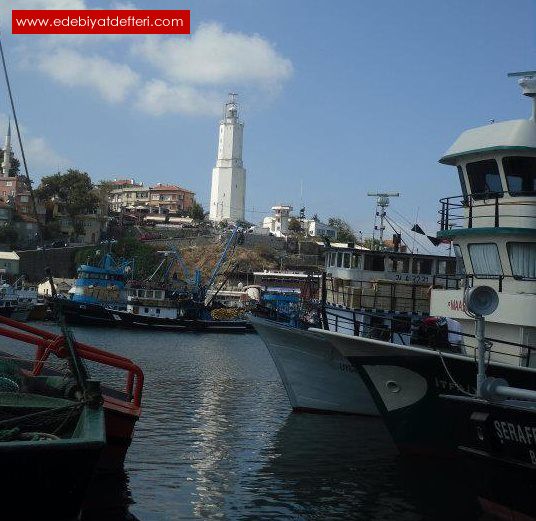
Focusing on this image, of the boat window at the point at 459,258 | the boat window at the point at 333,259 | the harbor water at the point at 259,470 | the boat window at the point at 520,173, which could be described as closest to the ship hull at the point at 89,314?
the harbor water at the point at 259,470

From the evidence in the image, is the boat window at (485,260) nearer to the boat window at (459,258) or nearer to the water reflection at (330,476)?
the boat window at (459,258)

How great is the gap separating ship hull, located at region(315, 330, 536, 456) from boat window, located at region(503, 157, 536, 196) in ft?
14.5

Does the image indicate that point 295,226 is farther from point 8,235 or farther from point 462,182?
point 462,182

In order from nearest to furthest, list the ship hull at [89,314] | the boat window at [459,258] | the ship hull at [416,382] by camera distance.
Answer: the ship hull at [416,382] < the boat window at [459,258] < the ship hull at [89,314]

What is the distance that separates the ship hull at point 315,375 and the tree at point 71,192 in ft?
271

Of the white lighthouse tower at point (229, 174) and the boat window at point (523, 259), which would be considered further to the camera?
the white lighthouse tower at point (229, 174)

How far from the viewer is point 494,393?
13.5 metres

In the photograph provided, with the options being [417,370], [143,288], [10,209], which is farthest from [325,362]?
[10,209]

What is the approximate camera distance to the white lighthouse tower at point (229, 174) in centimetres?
12925

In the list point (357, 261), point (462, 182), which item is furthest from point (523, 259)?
point (357, 261)

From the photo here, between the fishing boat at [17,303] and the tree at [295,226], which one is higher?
the tree at [295,226]

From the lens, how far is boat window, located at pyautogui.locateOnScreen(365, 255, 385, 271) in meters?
26.6

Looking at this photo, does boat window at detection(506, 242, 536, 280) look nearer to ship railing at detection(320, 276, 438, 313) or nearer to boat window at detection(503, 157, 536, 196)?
boat window at detection(503, 157, 536, 196)

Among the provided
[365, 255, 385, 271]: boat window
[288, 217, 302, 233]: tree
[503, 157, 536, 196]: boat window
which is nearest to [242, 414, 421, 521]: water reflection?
[365, 255, 385, 271]: boat window
